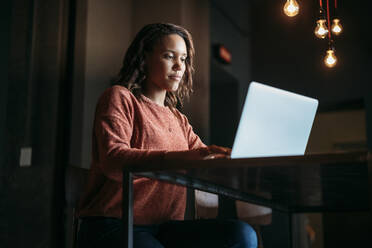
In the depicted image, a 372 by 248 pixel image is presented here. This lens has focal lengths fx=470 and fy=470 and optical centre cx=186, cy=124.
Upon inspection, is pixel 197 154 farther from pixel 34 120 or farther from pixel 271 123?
pixel 34 120

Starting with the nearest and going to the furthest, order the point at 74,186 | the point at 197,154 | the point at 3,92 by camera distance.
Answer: the point at 197,154
the point at 74,186
the point at 3,92

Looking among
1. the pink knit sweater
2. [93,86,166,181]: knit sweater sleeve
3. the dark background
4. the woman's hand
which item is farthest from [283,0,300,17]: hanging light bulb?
the dark background

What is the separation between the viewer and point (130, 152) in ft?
3.63

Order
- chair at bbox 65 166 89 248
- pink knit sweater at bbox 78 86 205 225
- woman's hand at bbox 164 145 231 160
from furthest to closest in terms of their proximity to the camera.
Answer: chair at bbox 65 166 89 248 < pink knit sweater at bbox 78 86 205 225 < woman's hand at bbox 164 145 231 160

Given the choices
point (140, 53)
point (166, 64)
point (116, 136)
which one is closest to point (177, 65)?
point (166, 64)

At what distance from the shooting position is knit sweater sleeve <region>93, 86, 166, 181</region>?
3.56ft

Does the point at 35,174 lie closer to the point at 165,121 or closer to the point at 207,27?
the point at 165,121

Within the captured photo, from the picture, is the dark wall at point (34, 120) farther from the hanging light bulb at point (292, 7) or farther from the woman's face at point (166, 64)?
the hanging light bulb at point (292, 7)

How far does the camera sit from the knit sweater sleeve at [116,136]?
1086mm

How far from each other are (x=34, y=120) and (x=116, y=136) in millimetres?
1639

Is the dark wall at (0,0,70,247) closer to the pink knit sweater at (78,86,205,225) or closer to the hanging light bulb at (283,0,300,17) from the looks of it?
the pink knit sweater at (78,86,205,225)

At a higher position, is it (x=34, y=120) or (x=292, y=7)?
(x=292, y=7)

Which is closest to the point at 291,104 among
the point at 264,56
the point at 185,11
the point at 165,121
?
the point at 165,121

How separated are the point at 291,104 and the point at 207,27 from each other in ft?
9.81
